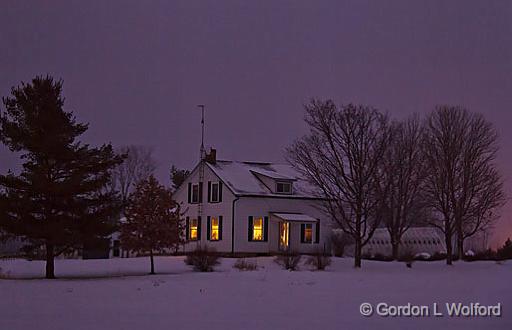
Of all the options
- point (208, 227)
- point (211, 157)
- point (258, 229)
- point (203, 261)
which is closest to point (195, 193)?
point (211, 157)

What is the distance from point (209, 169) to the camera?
4625 cm

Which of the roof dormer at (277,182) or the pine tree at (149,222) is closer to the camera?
the pine tree at (149,222)

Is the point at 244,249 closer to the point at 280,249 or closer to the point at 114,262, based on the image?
the point at 280,249

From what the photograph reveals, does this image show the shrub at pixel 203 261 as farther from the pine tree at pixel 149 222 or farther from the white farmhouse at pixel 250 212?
the white farmhouse at pixel 250 212

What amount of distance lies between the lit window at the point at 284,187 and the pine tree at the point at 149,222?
1517 centimetres

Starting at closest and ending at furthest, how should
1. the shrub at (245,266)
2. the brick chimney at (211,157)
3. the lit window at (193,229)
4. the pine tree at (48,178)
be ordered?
the pine tree at (48,178)
the shrub at (245,266)
the lit window at (193,229)
the brick chimney at (211,157)

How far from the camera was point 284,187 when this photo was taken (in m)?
46.1

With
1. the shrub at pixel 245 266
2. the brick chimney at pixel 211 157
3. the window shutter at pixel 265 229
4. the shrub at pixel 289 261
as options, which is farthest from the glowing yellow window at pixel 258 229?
the shrub at pixel 245 266

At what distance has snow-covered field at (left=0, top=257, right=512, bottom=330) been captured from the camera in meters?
13.7

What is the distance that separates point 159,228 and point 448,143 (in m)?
17.8

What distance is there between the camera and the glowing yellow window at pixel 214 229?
44875mm

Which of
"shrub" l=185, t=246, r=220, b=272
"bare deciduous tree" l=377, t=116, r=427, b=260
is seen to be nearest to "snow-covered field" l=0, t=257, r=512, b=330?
"shrub" l=185, t=246, r=220, b=272

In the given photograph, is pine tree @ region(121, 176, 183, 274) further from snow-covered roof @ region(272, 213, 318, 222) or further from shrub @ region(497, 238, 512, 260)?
shrub @ region(497, 238, 512, 260)

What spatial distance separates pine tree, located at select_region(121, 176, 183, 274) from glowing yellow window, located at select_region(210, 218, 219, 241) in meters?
13.5
